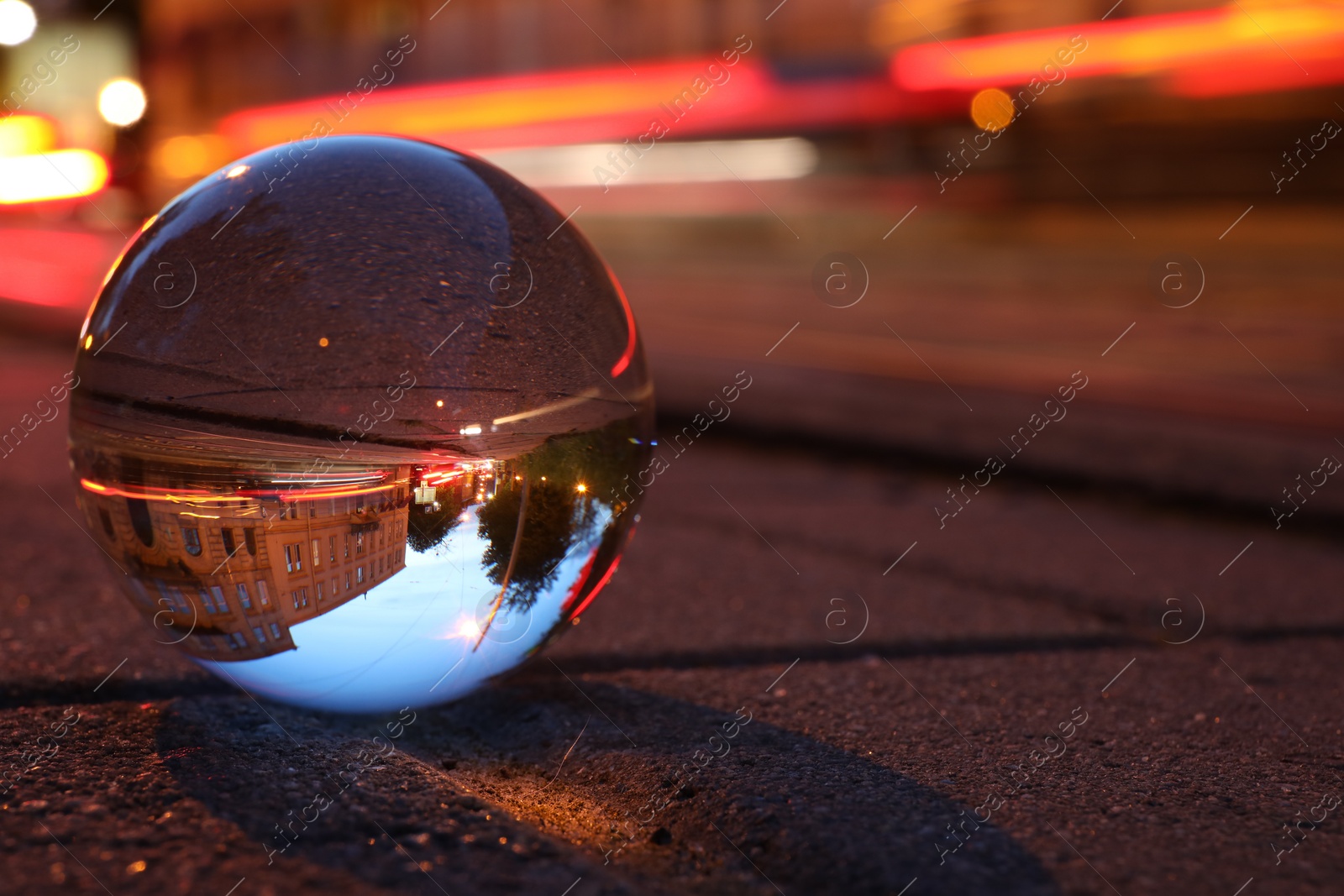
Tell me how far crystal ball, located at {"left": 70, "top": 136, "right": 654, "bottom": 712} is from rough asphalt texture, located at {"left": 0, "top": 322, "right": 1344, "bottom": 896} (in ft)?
0.80

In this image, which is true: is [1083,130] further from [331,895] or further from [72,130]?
[331,895]

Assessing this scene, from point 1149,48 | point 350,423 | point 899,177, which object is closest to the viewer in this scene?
point 350,423

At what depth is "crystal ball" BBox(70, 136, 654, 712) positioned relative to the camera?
1779 millimetres

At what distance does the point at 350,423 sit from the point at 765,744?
0.96 m

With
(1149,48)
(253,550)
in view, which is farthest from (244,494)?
(1149,48)

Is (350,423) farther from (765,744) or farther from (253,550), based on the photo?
(765,744)

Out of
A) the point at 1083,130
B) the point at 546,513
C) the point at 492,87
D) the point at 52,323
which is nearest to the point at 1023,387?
the point at 546,513

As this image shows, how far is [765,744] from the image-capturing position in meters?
2.09

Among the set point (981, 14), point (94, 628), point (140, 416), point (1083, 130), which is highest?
point (981, 14)

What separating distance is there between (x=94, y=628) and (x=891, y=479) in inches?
123

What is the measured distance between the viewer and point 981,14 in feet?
63.5

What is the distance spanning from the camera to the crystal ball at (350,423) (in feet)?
5.84

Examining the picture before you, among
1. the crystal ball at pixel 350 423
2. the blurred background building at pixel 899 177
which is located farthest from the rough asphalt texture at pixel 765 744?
the blurred background building at pixel 899 177

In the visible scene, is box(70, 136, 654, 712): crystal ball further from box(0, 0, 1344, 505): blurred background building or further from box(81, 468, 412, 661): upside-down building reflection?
box(0, 0, 1344, 505): blurred background building
